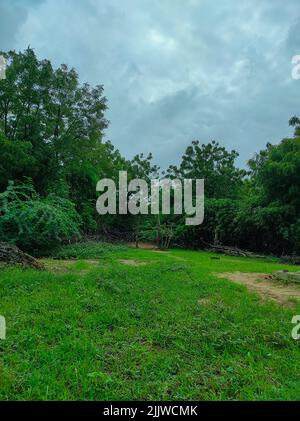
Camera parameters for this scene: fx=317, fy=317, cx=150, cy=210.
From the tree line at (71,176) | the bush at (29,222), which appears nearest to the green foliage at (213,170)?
the tree line at (71,176)

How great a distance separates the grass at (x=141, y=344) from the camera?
2.56 m

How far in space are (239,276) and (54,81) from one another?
42.2 ft

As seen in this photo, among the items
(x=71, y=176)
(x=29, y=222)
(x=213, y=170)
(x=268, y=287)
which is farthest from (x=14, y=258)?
(x=213, y=170)

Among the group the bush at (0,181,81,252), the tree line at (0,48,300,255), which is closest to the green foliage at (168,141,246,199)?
the tree line at (0,48,300,255)

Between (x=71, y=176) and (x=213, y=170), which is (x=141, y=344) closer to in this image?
(x=71, y=176)

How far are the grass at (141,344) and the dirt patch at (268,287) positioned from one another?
16.0 inches

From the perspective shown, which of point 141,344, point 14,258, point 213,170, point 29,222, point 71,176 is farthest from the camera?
point 213,170

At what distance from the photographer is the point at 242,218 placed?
17.3 m

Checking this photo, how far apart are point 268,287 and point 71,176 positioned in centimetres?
1402

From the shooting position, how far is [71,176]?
18.3 m

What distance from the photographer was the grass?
2.56 meters
